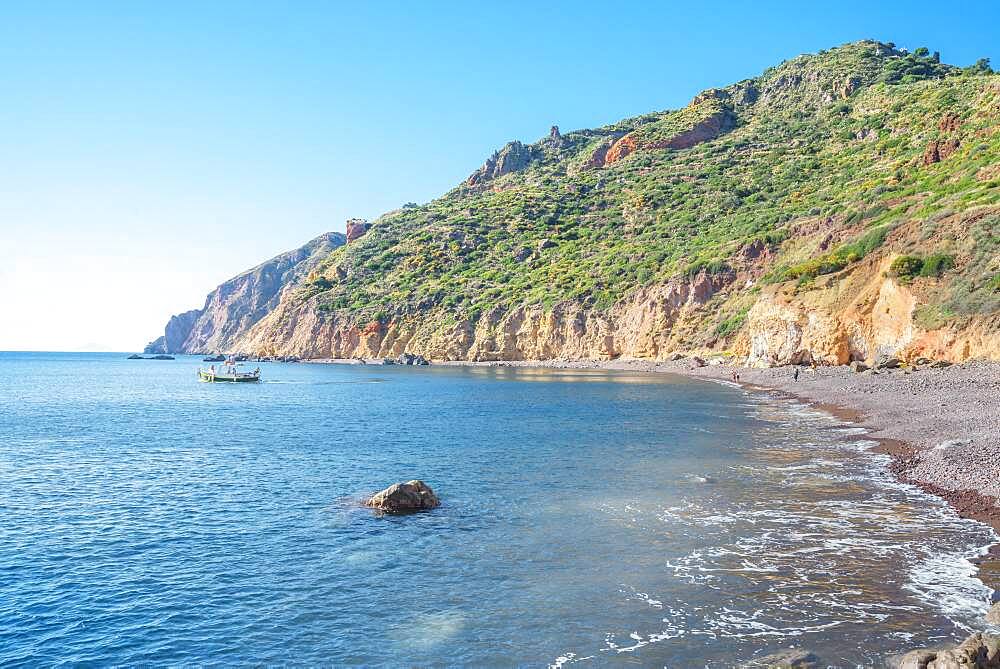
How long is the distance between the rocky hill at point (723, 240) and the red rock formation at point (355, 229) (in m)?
0.92

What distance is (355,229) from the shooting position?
170 meters

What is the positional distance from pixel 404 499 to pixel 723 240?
80815mm

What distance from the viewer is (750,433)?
31.1 meters

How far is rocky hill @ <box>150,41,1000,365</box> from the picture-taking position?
51344 mm

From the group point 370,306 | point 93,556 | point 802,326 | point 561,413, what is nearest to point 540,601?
point 93,556

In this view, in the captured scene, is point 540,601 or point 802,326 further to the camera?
point 802,326

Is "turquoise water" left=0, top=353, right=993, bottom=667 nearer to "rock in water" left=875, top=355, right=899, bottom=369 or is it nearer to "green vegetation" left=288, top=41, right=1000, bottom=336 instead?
"rock in water" left=875, top=355, right=899, bottom=369

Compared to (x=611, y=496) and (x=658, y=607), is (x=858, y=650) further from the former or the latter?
(x=611, y=496)

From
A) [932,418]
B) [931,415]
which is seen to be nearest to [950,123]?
[931,415]

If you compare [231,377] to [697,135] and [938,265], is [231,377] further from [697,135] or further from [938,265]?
[697,135]

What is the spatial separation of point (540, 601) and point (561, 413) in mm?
29777

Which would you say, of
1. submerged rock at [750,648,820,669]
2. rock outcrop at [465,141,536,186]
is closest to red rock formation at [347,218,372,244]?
rock outcrop at [465,141,536,186]

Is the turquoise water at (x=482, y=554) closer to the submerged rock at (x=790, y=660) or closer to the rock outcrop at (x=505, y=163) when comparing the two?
the submerged rock at (x=790, y=660)

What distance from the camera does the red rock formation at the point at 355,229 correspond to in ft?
556
